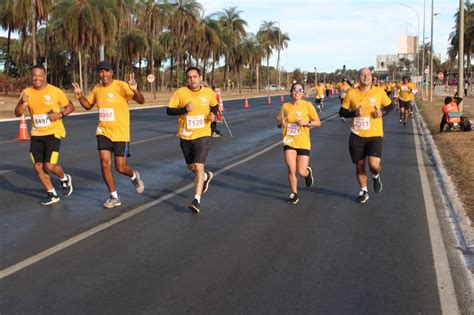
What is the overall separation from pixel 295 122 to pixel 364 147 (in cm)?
102

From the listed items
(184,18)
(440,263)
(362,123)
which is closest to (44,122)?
(362,123)

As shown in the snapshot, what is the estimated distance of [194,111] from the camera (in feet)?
24.7

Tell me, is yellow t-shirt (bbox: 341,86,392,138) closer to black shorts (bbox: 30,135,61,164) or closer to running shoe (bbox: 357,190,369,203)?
running shoe (bbox: 357,190,369,203)

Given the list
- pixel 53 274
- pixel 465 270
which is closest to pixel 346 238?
pixel 465 270

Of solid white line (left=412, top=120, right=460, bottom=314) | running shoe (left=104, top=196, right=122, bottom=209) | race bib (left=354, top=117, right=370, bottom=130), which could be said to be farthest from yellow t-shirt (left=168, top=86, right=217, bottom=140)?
solid white line (left=412, top=120, right=460, bottom=314)

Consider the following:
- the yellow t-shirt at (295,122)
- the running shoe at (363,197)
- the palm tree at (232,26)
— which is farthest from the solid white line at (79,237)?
the palm tree at (232,26)

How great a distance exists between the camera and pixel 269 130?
20500 millimetres

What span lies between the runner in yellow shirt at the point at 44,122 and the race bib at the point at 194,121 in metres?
1.68

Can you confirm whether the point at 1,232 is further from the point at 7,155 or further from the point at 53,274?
the point at 7,155

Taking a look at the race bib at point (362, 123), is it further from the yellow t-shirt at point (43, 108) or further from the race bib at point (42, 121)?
the race bib at point (42, 121)

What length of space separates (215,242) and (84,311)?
6.81ft

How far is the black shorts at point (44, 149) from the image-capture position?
26.4 feet

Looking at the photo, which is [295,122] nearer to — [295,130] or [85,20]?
[295,130]

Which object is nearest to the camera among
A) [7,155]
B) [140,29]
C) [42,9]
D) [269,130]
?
[7,155]
